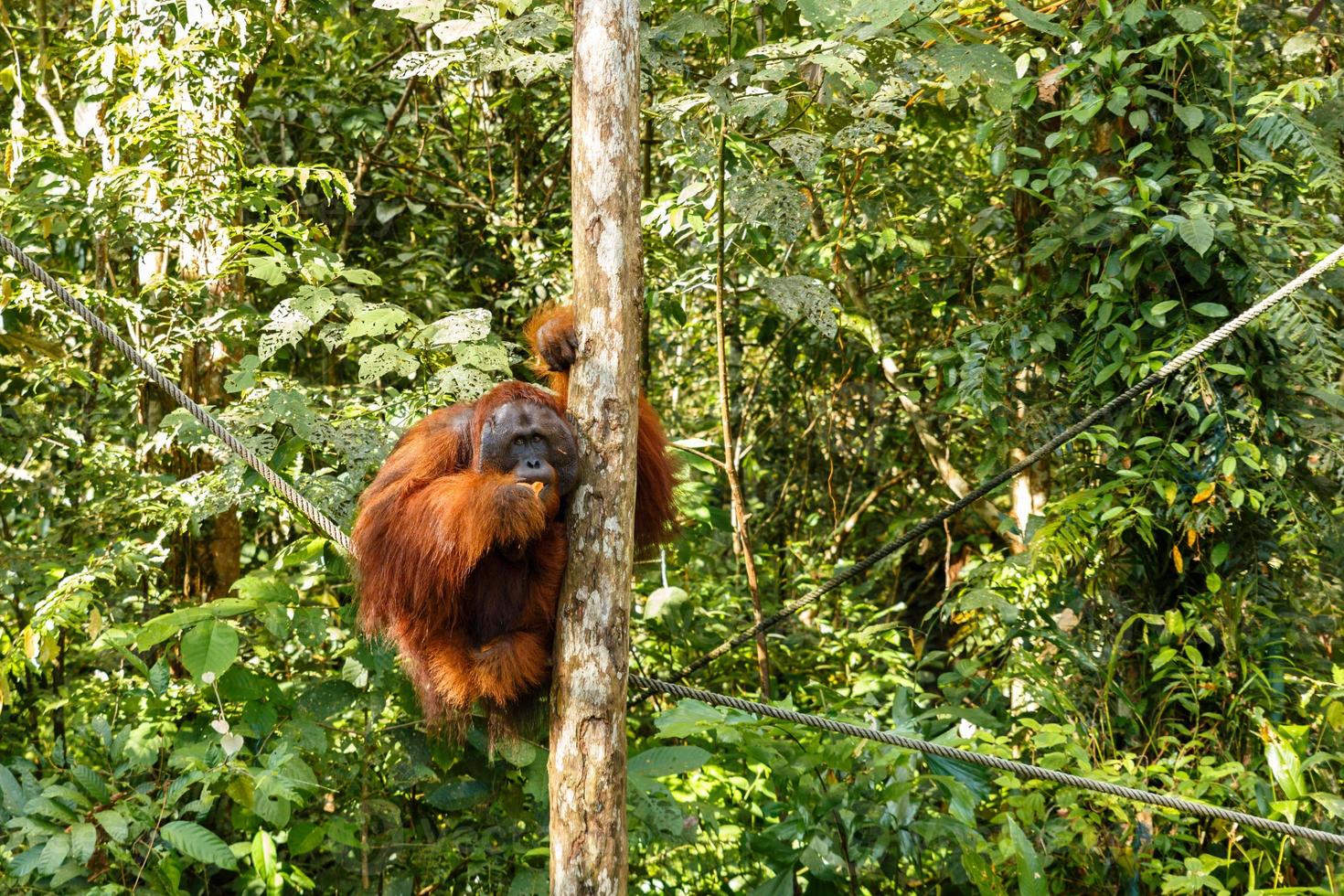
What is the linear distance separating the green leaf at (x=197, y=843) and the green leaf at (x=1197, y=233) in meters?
3.14

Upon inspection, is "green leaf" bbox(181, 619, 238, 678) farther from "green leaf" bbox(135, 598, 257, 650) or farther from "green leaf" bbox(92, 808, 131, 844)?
"green leaf" bbox(92, 808, 131, 844)

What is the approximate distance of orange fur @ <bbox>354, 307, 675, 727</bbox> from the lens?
241 centimetres

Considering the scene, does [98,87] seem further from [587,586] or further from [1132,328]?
[1132,328]

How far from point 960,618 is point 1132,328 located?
128cm

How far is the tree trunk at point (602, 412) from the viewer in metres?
2.15

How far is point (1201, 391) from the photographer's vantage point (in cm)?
350

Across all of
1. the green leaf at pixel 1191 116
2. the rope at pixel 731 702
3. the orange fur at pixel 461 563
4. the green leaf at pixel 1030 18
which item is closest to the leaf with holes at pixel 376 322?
the orange fur at pixel 461 563

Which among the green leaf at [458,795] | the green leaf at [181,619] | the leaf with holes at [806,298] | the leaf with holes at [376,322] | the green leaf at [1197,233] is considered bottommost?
the green leaf at [458,795]

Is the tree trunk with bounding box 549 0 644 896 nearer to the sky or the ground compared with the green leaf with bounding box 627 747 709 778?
nearer to the sky

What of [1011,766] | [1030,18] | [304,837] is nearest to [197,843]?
[304,837]

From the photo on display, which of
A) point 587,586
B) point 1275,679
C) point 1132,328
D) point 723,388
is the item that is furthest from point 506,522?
point 1275,679

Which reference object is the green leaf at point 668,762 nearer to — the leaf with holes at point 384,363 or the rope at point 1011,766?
the rope at point 1011,766

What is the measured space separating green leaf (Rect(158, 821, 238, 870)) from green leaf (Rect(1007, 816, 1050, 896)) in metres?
2.05

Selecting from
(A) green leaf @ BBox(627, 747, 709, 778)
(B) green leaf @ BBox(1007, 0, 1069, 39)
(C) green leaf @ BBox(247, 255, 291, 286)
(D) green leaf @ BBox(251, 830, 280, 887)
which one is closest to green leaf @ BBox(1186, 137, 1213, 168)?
Answer: (B) green leaf @ BBox(1007, 0, 1069, 39)
